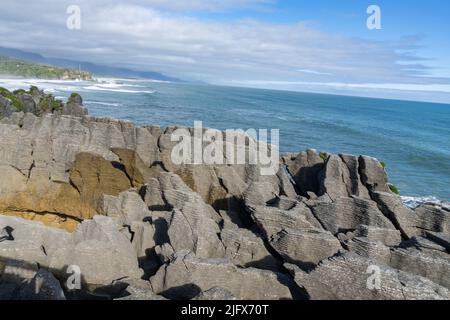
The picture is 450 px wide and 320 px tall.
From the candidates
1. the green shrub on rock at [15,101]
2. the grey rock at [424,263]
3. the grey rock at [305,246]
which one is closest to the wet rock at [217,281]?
the grey rock at [305,246]

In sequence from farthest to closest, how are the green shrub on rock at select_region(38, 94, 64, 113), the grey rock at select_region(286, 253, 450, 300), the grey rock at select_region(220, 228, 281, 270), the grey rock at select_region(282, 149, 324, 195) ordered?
the green shrub on rock at select_region(38, 94, 64, 113) < the grey rock at select_region(282, 149, 324, 195) < the grey rock at select_region(220, 228, 281, 270) < the grey rock at select_region(286, 253, 450, 300)

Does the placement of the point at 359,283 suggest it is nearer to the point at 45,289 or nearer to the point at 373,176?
the point at 45,289

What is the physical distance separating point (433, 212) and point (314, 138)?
51.3 metres

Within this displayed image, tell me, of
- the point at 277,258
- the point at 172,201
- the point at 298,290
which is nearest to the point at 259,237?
the point at 277,258

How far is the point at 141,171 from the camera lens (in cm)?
1875

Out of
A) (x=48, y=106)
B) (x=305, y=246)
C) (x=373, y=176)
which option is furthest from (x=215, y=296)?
(x=48, y=106)

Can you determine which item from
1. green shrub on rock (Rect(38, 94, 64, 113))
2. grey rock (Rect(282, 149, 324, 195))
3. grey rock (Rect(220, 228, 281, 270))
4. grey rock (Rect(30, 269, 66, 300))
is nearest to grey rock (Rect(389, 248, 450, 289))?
grey rock (Rect(220, 228, 281, 270))

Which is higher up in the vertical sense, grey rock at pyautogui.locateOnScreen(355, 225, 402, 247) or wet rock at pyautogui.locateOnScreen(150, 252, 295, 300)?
grey rock at pyautogui.locateOnScreen(355, 225, 402, 247)

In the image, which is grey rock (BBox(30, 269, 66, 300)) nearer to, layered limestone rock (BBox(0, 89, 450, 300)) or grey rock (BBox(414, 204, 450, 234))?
layered limestone rock (BBox(0, 89, 450, 300))

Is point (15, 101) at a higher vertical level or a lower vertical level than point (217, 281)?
higher

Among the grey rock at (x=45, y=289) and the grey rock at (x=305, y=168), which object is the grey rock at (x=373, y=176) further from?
the grey rock at (x=45, y=289)

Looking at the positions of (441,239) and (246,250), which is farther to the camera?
(246,250)

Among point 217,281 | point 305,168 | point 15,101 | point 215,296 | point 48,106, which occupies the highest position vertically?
point 15,101

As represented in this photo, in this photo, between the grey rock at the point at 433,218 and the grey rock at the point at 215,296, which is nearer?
the grey rock at the point at 215,296
